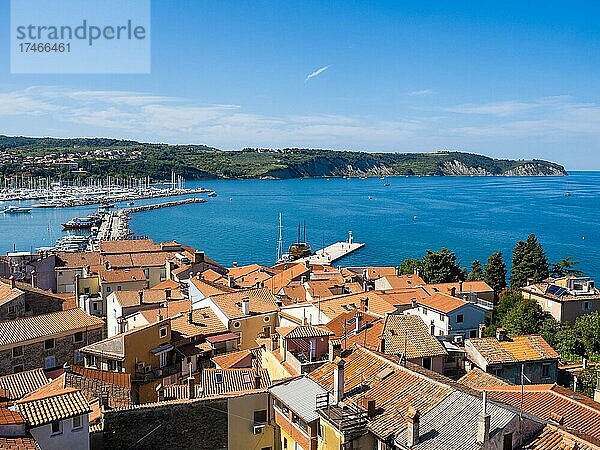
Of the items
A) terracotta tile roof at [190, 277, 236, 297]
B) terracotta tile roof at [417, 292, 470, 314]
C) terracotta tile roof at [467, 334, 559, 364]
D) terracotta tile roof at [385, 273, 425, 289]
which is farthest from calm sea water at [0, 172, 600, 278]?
terracotta tile roof at [467, 334, 559, 364]

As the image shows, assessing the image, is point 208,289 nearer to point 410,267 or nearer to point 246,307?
point 246,307

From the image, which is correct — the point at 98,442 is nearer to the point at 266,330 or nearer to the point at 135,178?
the point at 266,330

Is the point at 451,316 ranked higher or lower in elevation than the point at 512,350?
lower

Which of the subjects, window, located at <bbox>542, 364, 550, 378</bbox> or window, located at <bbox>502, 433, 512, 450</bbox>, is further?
window, located at <bbox>542, 364, 550, 378</bbox>

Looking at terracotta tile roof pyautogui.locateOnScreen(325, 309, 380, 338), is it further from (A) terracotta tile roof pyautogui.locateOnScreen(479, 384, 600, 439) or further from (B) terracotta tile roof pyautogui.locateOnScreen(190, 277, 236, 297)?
(A) terracotta tile roof pyautogui.locateOnScreen(479, 384, 600, 439)

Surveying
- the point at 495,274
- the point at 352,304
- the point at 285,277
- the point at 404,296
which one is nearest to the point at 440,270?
the point at 495,274

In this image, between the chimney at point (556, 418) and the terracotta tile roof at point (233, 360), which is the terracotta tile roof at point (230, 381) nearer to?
the terracotta tile roof at point (233, 360)
